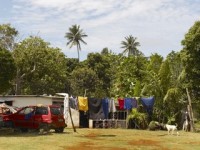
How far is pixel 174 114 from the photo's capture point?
29.4m

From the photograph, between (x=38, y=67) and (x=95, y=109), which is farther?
(x=38, y=67)

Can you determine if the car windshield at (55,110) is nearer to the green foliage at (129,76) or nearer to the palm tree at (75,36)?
the green foliage at (129,76)

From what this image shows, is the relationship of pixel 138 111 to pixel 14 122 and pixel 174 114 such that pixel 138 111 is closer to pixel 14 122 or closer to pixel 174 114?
pixel 174 114

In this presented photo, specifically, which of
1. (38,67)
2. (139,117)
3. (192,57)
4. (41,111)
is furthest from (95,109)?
(38,67)

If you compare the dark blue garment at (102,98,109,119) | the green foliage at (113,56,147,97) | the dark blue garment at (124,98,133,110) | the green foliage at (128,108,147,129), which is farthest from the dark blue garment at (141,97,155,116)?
the green foliage at (113,56,147,97)

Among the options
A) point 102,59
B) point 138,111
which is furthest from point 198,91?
point 102,59

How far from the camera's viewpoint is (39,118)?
2284 cm

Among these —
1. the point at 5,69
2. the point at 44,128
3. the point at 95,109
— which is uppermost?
the point at 5,69

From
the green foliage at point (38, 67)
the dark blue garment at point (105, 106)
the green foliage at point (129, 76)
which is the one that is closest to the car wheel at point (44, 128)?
the dark blue garment at point (105, 106)

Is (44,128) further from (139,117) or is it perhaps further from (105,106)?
(139,117)

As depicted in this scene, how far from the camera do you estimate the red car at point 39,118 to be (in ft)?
74.5

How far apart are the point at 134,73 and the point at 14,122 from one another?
15.8m

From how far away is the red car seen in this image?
74.5ft

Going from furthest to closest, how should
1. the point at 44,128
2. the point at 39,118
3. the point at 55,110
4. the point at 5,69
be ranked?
the point at 55,110 < the point at 39,118 < the point at 44,128 < the point at 5,69
